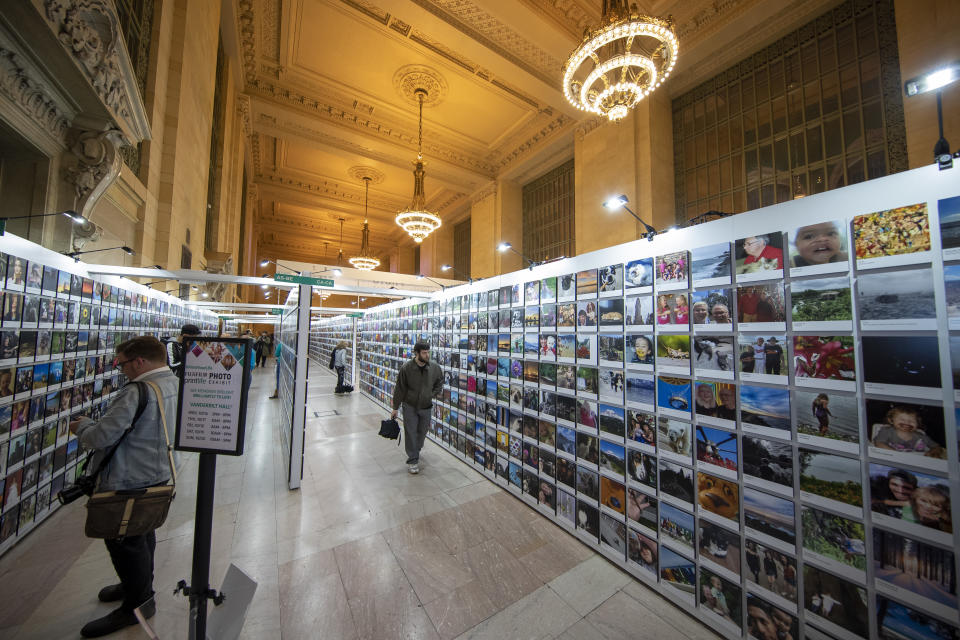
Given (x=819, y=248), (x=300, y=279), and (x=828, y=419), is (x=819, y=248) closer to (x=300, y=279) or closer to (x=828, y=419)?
(x=828, y=419)

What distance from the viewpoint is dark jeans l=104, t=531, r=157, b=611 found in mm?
2076

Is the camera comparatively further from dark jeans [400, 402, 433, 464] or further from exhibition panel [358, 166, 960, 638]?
exhibition panel [358, 166, 960, 638]

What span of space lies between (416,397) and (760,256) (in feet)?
13.2

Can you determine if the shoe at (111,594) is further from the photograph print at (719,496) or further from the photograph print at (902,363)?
the photograph print at (902,363)

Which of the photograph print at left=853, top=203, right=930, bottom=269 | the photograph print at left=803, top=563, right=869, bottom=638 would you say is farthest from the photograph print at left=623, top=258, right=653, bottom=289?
the photograph print at left=803, top=563, right=869, bottom=638

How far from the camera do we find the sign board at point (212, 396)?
1.52m

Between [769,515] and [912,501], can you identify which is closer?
[912,501]

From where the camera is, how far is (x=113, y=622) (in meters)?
2.10

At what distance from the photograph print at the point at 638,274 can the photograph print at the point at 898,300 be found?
1130 mm

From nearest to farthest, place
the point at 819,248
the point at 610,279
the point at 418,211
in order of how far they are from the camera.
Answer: the point at 819,248
the point at 610,279
the point at 418,211

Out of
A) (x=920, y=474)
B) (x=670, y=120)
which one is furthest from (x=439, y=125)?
(x=920, y=474)

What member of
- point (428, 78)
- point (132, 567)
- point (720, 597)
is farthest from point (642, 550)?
point (428, 78)

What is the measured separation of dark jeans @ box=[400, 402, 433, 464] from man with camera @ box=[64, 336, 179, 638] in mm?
2680

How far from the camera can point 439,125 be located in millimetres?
11938
